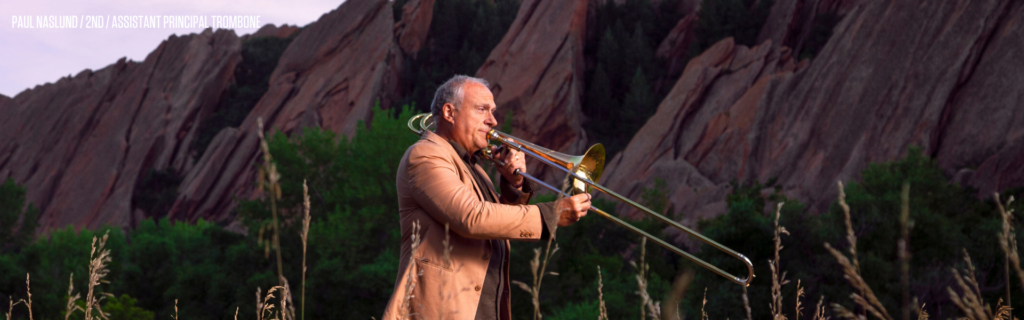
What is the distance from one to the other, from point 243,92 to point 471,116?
5623cm

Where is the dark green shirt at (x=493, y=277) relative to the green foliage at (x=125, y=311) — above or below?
above

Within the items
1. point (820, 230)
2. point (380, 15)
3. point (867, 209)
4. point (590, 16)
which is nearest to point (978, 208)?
point (867, 209)

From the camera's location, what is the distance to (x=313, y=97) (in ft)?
157

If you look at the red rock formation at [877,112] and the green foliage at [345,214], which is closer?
the red rock formation at [877,112]

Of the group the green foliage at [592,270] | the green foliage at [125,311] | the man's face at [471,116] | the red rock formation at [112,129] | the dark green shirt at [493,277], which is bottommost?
the green foliage at [125,311]

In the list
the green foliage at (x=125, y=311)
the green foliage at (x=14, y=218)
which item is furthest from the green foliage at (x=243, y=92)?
the green foliage at (x=125, y=311)

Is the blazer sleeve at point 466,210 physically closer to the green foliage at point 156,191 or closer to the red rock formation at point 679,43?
the red rock formation at point 679,43

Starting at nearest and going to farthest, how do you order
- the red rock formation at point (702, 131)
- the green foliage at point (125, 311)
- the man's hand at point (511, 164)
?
the man's hand at point (511, 164) → the green foliage at point (125, 311) → the red rock formation at point (702, 131)

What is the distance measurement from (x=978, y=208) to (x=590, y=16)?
28330 millimetres

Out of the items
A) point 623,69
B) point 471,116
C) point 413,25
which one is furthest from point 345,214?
point 471,116

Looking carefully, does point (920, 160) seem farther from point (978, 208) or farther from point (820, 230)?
point (820, 230)

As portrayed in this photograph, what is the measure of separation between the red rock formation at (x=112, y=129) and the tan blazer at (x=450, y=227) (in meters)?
51.3

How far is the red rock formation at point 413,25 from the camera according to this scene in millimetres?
50406

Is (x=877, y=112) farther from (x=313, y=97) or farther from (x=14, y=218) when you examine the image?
(x=14, y=218)
